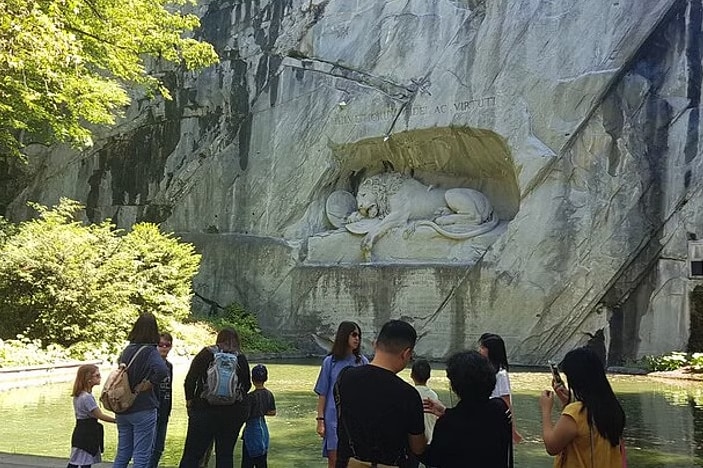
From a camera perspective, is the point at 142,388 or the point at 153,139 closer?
the point at 142,388

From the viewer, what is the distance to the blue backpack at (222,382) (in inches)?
173

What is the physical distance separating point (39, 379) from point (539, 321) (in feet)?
35.4

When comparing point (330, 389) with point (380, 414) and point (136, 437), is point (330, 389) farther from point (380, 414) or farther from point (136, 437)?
point (380, 414)

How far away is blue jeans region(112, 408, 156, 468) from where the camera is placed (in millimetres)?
4520

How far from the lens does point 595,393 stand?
2861mm

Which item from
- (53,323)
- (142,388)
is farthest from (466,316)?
(142,388)

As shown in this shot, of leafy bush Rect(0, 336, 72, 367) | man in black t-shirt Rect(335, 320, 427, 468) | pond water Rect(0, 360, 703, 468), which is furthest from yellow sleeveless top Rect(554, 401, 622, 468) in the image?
leafy bush Rect(0, 336, 72, 367)

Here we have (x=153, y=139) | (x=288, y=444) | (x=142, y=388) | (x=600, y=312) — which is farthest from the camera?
(x=153, y=139)

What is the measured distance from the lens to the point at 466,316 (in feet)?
57.3

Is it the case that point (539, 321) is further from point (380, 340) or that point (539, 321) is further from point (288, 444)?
point (380, 340)

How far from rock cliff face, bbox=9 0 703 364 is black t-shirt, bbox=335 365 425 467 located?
14.3 metres

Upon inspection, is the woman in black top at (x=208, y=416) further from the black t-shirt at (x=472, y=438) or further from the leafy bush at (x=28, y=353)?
the leafy bush at (x=28, y=353)

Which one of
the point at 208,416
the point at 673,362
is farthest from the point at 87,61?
the point at 673,362

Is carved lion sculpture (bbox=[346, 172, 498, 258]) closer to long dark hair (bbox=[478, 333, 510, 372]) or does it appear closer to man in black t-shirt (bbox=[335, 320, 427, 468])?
long dark hair (bbox=[478, 333, 510, 372])
